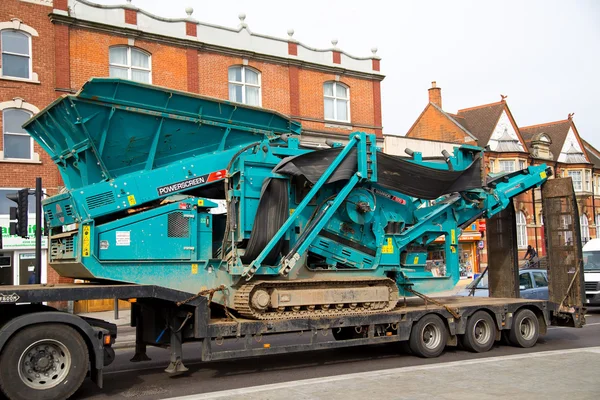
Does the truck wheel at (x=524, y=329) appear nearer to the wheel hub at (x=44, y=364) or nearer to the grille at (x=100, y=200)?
the grille at (x=100, y=200)

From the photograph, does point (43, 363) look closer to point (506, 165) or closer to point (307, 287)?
point (307, 287)

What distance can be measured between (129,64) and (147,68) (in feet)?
2.27

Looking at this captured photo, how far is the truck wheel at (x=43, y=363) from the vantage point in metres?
7.03

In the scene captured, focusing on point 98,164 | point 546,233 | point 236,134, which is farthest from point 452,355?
point 98,164

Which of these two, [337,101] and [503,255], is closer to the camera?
[503,255]

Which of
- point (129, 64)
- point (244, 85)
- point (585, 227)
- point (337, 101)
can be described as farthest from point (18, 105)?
point (585, 227)

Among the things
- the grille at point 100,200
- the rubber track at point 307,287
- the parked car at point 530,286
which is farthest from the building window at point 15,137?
the parked car at point 530,286

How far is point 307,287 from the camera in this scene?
372 inches

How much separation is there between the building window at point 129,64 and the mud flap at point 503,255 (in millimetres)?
14325

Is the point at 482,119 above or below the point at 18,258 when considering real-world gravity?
above

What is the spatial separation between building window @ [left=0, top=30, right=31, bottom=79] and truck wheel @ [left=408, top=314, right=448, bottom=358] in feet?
52.9

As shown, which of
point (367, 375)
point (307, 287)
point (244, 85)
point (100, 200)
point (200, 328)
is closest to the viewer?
point (200, 328)

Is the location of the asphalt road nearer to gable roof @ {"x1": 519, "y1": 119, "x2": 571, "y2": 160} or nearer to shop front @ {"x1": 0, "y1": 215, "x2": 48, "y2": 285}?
shop front @ {"x1": 0, "y1": 215, "x2": 48, "y2": 285}

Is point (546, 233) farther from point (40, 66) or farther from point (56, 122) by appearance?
point (40, 66)
